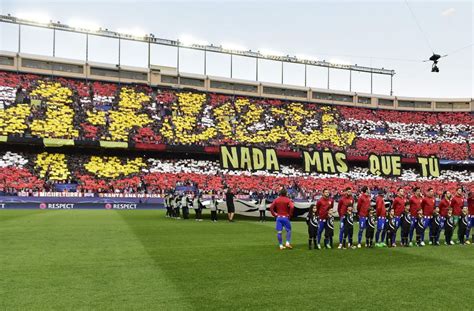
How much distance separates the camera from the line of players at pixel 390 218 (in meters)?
13.4

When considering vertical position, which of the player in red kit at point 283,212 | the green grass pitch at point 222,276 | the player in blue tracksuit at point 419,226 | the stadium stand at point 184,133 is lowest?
the green grass pitch at point 222,276

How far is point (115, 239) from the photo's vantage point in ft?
49.1

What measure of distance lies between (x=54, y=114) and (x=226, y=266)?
4179 cm

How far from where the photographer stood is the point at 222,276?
29.5 feet

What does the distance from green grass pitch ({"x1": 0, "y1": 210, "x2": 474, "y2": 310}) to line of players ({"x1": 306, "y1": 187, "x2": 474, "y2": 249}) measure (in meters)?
0.76

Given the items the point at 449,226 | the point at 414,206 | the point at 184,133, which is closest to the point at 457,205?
the point at 449,226

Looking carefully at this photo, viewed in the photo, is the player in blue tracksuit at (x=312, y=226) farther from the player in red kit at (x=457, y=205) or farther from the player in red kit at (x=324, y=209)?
the player in red kit at (x=457, y=205)

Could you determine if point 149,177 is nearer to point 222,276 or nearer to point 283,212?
point 283,212

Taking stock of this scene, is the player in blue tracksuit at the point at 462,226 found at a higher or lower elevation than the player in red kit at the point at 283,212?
lower

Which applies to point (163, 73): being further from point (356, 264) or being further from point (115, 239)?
point (356, 264)

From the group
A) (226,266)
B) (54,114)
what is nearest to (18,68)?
(54,114)

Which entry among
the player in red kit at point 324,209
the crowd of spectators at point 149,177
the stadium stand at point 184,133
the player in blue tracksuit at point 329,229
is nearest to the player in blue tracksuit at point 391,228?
the player in blue tracksuit at point 329,229

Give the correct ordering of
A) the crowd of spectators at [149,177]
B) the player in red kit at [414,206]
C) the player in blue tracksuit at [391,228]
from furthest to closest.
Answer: the crowd of spectators at [149,177] → the player in red kit at [414,206] → the player in blue tracksuit at [391,228]

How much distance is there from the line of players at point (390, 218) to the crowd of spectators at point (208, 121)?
35.7 metres
